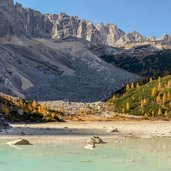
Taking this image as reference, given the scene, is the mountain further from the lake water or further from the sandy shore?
the lake water

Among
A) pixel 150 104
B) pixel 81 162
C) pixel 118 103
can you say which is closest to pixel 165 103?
pixel 150 104

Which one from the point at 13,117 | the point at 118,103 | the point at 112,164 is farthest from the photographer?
the point at 118,103

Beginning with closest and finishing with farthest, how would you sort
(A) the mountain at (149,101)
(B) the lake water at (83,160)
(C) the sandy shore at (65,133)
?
1. (B) the lake water at (83,160)
2. (C) the sandy shore at (65,133)
3. (A) the mountain at (149,101)

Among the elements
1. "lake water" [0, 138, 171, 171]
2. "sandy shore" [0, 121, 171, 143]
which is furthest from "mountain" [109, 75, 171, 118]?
"lake water" [0, 138, 171, 171]

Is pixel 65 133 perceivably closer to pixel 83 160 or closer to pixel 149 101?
pixel 83 160

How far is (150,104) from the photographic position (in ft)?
559

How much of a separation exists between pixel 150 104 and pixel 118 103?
23551 mm

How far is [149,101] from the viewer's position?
17325 centimetres

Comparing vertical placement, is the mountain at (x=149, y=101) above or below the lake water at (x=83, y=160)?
above

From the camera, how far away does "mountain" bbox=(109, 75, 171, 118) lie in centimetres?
16512

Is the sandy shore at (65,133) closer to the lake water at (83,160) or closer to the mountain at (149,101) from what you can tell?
the lake water at (83,160)

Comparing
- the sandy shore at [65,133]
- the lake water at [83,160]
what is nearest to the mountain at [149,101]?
the sandy shore at [65,133]

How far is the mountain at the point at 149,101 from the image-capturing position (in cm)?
16512

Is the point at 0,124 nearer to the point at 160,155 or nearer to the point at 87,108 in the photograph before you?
the point at 160,155
